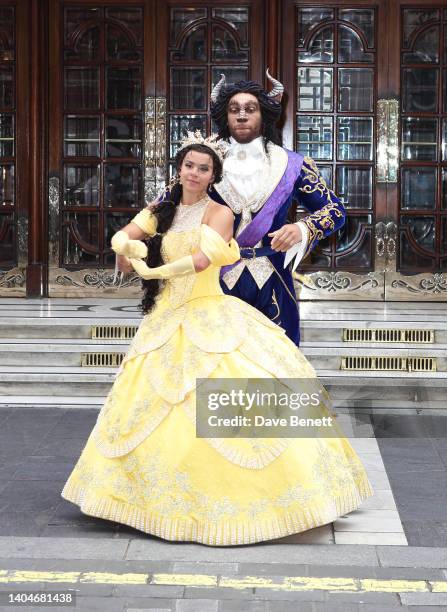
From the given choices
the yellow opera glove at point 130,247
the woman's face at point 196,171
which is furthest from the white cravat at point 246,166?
the yellow opera glove at point 130,247

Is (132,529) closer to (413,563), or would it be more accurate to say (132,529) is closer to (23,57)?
(413,563)

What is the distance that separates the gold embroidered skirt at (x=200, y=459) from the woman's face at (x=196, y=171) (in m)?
0.49

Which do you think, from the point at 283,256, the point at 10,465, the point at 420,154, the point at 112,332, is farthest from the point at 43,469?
the point at 420,154

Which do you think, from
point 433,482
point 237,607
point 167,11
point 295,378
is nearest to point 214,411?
point 295,378

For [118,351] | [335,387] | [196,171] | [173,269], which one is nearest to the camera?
[173,269]

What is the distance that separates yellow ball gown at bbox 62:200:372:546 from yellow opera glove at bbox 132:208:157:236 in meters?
0.09

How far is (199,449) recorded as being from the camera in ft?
14.7

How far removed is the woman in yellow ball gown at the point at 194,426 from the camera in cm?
446

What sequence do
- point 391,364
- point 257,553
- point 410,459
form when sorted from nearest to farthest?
1. point 257,553
2. point 410,459
3. point 391,364

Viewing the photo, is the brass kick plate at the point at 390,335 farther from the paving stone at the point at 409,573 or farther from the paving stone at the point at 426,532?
the paving stone at the point at 409,573

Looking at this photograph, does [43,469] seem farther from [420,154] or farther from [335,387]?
[420,154]

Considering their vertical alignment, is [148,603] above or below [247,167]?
below

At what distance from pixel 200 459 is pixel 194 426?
134 millimetres

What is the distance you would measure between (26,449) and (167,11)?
5.13 metres
